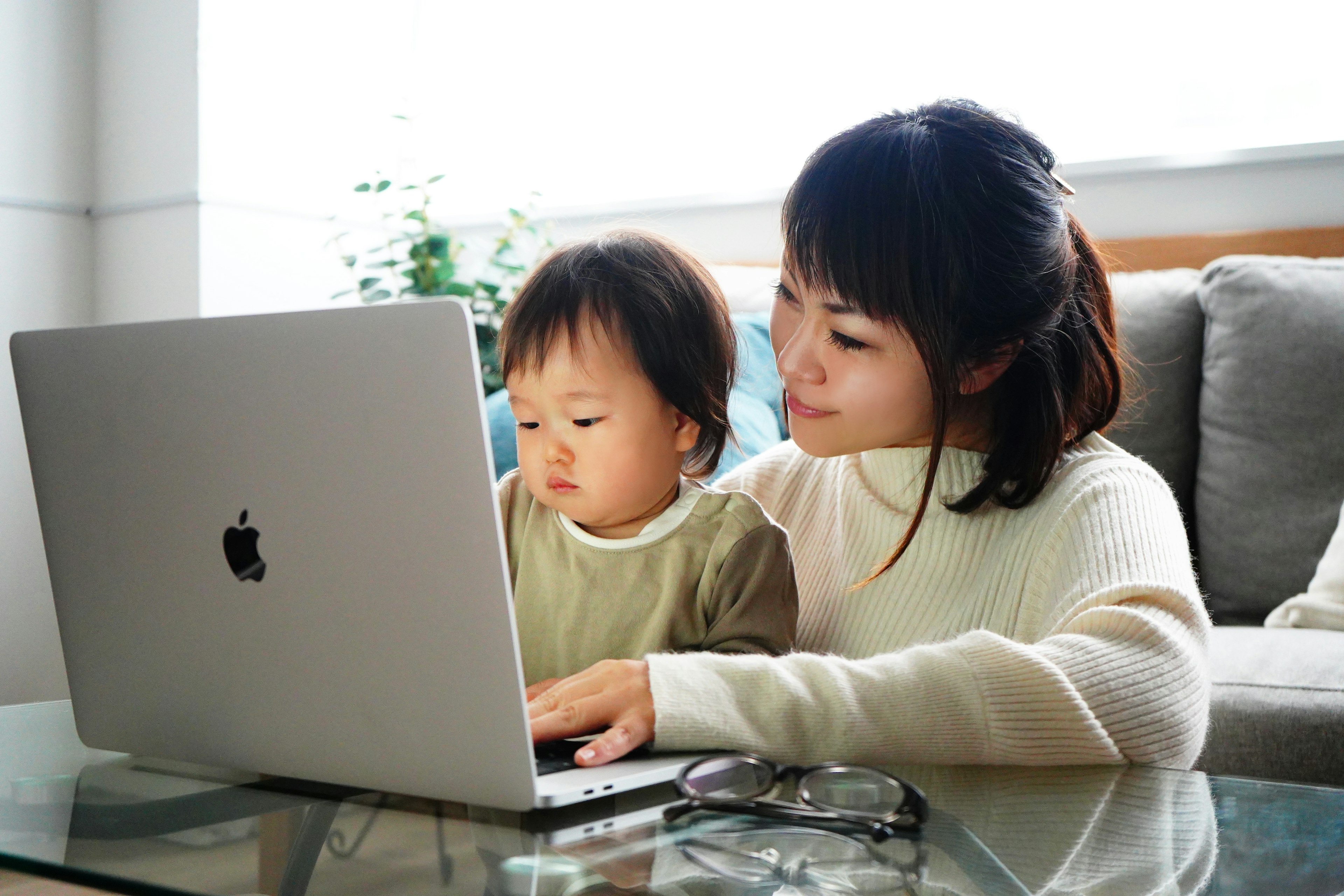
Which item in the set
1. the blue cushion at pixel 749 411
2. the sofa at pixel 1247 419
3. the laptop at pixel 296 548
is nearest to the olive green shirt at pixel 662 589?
the laptop at pixel 296 548

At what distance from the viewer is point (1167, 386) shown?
1.79 m

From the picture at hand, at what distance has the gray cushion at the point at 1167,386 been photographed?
70.5 inches

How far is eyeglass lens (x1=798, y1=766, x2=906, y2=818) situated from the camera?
1.96 feet

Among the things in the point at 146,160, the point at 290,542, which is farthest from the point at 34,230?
the point at 290,542

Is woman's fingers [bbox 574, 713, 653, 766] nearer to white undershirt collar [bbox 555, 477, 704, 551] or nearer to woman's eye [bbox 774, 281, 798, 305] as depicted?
white undershirt collar [bbox 555, 477, 704, 551]

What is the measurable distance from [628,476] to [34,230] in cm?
193

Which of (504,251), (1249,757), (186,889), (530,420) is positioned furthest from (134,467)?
(504,251)

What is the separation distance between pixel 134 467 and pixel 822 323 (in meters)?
0.56

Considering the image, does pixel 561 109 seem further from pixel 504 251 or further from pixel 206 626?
pixel 206 626

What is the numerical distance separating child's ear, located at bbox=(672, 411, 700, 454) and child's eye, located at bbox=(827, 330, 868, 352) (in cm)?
14

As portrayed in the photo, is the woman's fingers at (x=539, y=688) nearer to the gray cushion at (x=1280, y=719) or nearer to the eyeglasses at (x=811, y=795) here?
the eyeglasses at (x=811, y=795)

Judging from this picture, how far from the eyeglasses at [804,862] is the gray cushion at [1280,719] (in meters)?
0.80

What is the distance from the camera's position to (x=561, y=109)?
2824 millimetres

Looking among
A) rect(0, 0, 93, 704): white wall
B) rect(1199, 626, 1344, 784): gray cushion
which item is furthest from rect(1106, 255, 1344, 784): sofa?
rect(0, 0, 93, 704): white wall
